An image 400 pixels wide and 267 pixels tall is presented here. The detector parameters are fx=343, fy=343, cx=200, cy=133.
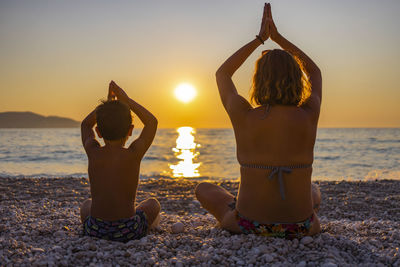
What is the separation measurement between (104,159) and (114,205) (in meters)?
0.44

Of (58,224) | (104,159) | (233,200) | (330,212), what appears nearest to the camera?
(104,159)

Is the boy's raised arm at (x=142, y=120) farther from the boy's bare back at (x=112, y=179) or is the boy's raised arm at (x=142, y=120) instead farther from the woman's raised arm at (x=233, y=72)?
the woman's raised arm at (x=233, y=72)

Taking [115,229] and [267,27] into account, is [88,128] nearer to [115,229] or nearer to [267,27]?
[115,229]

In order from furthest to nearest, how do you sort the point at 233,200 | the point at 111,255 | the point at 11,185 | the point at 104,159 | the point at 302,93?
the point at 11,185, the point at 233,200, the point at 104,159, the point at 302,93, the point at 111,255

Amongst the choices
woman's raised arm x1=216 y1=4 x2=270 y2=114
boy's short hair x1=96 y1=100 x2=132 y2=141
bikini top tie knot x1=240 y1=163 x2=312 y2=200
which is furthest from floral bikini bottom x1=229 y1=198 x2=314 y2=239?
boy's short hair x1=96 y1=100 x2=132 y2=141

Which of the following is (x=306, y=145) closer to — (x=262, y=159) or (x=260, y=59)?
(x=262, y=159)

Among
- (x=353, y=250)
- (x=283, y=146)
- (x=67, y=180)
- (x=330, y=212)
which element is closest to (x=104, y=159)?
(x=283, y=146)

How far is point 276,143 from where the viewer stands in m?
2.80

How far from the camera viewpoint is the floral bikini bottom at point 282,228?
2.99 metres

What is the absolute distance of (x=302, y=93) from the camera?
298 centimetres

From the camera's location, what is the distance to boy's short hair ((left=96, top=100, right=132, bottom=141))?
3.17 meters

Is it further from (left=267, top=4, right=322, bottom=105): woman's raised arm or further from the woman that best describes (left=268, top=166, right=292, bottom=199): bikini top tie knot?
(left=267, top=4, right=322, bottom=105): woman's raised arm

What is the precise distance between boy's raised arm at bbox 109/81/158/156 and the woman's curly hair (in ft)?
3.62

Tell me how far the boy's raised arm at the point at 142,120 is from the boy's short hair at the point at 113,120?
0.17 metres
